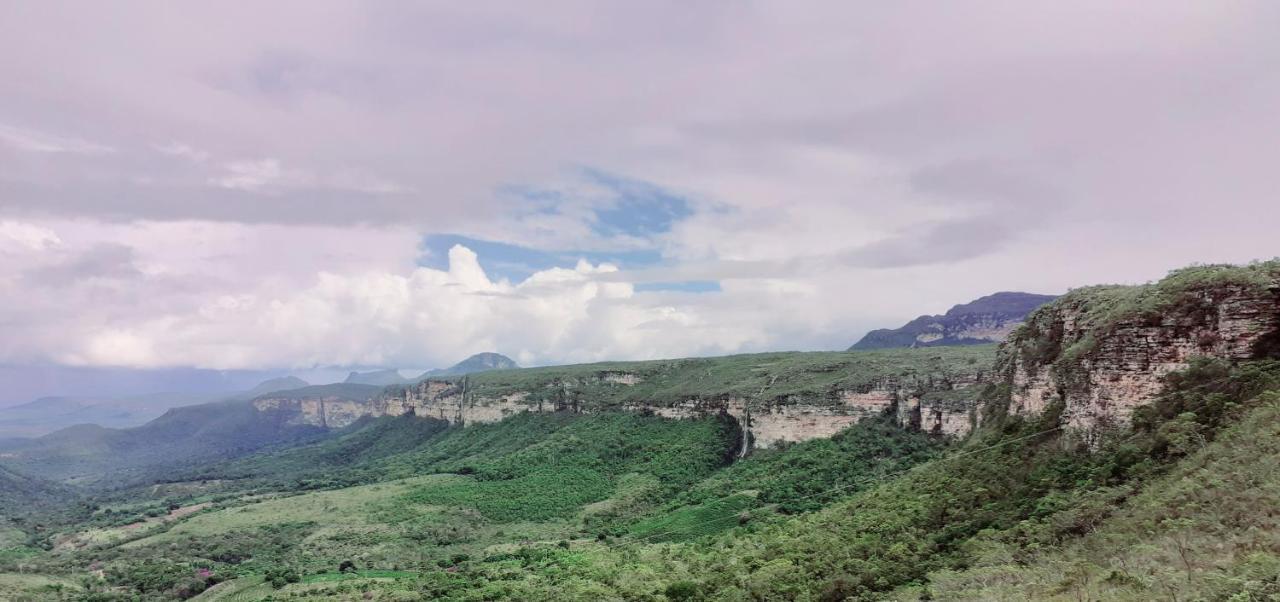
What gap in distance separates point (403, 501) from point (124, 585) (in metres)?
32.0

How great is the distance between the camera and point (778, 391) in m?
94.6

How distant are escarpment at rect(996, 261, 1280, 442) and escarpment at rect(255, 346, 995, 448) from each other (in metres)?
20.4

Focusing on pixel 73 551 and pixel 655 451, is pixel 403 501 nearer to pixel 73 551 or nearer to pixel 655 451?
pixel 655 451

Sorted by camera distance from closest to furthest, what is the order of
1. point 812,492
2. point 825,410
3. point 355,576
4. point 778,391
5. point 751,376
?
point 355,576
point 812,492
point 825,410
point 778,391
point 751,376

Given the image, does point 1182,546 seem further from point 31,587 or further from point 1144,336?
point 31,587

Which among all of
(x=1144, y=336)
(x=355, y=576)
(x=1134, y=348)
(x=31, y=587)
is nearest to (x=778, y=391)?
(x=355, y=576)

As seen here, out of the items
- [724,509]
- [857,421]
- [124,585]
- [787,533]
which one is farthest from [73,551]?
[857,421]

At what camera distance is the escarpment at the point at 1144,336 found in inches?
1039

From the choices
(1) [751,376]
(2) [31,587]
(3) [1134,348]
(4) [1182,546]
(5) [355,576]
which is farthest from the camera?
(1) [751,376]

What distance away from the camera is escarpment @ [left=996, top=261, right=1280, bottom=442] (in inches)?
1039

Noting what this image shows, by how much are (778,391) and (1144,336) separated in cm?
6685

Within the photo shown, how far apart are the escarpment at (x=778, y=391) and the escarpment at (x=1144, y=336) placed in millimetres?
20358

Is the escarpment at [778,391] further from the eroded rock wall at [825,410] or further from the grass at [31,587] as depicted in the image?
the grass at [31,587]

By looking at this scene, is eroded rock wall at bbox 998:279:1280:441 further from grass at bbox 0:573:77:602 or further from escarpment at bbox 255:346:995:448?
grass at bbox 0:573:77:602
